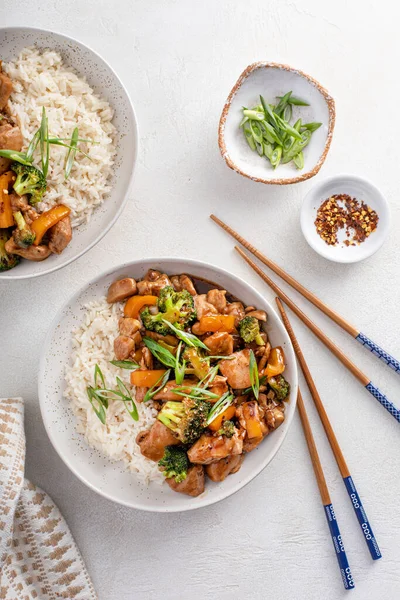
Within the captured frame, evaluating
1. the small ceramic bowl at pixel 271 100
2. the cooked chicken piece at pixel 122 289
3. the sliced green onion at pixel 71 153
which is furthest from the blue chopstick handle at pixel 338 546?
the sliced green onion at pixel 71 153

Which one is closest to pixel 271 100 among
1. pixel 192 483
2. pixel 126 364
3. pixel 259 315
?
pixel 259 315

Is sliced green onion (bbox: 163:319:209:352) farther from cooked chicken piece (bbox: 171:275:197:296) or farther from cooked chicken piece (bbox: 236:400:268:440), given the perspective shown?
cooked chicken piece (bbox: 236:400:268:440)

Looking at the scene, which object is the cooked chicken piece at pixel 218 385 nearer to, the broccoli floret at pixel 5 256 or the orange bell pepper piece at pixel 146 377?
the orange bell pepper piece at pixel 146 377

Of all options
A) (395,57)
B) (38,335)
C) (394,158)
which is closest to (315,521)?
(38,335)

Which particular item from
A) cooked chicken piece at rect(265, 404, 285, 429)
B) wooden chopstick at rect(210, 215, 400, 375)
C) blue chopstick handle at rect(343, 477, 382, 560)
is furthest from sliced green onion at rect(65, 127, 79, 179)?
blue chopstick handle at rect(343, 477, 382, 560)

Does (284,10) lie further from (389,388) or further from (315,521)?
(315,521)
